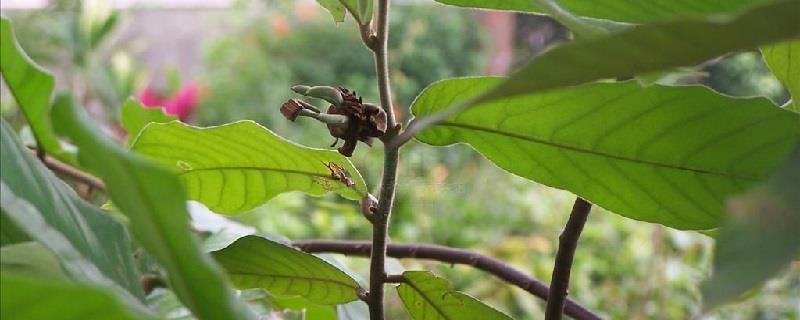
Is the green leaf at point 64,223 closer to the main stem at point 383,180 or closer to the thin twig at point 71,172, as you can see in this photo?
the main stem at point 383,180

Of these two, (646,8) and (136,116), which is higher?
(646,8)

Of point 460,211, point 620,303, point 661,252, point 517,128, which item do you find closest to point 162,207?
point 517,128

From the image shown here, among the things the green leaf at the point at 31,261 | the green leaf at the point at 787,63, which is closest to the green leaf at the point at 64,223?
the green leaf at the point at 31,261

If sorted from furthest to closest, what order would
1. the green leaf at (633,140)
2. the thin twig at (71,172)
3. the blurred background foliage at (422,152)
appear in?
the blurred background foliage at (422,152) < the thin twig at (71,172) < the green leaf at (633,140)

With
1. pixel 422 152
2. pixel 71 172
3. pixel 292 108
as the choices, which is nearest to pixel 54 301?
pixel 292 108

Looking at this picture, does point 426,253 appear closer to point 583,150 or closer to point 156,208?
point 583,150

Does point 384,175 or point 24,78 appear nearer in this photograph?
point 384,175

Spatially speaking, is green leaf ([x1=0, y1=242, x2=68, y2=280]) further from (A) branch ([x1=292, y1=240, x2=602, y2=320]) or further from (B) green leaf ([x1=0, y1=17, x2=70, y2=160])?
(A) branch ([x1=292, y1=240, x2=602, y2=320])

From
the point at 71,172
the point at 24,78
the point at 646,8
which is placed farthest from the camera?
the point at 71,172
